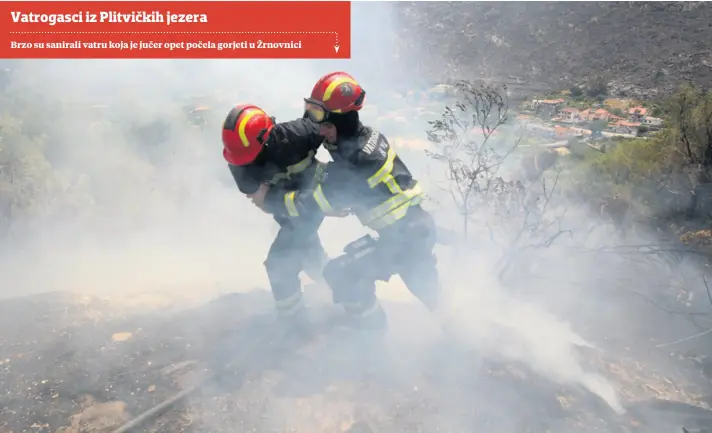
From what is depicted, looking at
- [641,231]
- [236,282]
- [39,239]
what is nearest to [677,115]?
[641,231]

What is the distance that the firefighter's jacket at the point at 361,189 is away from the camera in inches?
148

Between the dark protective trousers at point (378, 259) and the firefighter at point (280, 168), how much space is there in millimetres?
397

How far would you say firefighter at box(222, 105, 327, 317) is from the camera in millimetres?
3605

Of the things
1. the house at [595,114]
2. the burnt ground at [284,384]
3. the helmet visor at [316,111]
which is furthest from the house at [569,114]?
the helmet visor at [316,111]

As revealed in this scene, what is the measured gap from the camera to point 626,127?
9.21m

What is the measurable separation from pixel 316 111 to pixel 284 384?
204 cm

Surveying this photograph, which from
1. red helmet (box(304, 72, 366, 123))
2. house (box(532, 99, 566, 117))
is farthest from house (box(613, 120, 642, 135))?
red helmet (box(304, 72, 366, 123))

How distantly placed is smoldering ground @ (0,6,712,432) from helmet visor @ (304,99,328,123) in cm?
186

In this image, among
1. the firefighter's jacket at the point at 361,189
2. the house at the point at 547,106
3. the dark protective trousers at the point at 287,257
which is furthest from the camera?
the house at the point at 547,106

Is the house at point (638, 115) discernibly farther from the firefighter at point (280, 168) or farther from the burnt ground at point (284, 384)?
the firefighter at point (280, 168)

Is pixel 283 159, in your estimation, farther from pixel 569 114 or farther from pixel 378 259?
pixel 569 114

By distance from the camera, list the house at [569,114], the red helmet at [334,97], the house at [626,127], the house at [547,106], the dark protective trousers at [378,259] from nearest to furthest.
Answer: the red helmet at [334,97], the dark protective trousers at [378,259], the house at [626,127], the house at [569,114], the house at [547,106]

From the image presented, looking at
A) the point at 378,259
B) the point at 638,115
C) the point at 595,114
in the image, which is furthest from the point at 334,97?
the point at 595,114

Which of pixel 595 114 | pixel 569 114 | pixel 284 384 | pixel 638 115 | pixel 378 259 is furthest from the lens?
pixel 569 114
